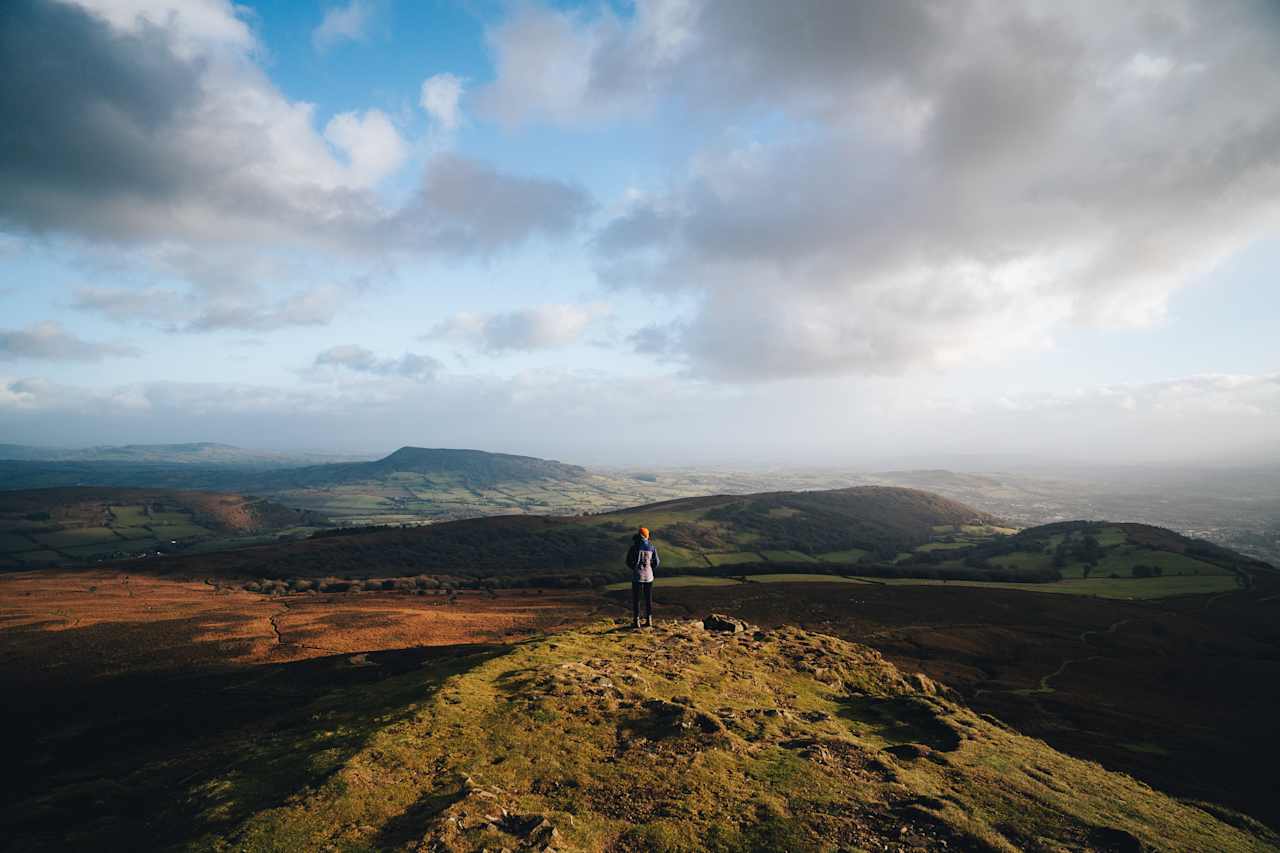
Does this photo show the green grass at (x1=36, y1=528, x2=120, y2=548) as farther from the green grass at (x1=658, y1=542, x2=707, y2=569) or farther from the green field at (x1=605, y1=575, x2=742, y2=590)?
the green field at (x1=605, y1=575, x2=742, y2=590)

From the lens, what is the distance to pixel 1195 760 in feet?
72.5

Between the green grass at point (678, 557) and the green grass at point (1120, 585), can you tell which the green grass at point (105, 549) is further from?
the green grass at point (1120, 585)

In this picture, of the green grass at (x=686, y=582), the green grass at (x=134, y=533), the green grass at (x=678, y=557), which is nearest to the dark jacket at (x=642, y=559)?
the green grass at (x=686, y=582)

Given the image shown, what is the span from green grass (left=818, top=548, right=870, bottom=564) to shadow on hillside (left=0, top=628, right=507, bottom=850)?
109194 millimetres

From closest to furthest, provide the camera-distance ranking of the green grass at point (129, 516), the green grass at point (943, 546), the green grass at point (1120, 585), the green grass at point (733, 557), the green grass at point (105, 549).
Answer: the green grass at point (1120, 585) < the green grass at point (733, 557) < the green grass at point (105, 549) < the green grass at point (943, 546) < the green grass at point (129, 516)

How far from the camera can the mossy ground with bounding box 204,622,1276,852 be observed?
8.70 meters

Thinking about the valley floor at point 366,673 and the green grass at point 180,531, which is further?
the green grass at point 180,531

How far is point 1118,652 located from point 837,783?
167 ft

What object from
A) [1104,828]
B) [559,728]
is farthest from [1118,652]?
[559,728]

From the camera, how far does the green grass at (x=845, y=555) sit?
11844 cm

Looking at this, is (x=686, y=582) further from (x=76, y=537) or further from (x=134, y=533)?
(x=76, y=537)

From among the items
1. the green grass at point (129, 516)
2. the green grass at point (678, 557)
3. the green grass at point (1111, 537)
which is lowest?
the green grass at point (678, 557)

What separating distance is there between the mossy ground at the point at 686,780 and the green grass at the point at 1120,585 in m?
65.9

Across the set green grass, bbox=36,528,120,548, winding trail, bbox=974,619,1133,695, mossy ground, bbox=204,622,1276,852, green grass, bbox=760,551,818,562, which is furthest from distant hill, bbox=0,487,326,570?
winding trail, bbox=974,619,1133,695
